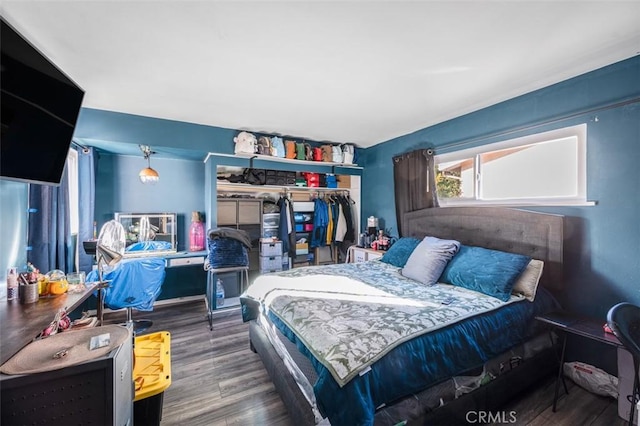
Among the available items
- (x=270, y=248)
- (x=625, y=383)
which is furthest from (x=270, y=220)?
(x=625, y=383)

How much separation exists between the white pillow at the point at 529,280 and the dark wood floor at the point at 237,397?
68cm

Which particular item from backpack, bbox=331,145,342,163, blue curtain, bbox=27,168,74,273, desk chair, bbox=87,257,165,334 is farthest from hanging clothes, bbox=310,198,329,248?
blue curtain, bbox=27,168,74,273

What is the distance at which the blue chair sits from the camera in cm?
121

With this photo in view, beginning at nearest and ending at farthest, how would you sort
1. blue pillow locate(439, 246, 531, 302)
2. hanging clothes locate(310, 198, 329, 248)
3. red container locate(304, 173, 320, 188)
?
blue pillow locate(439, 246, 531, 302)
red container locate(304, 173, 320, 188)
hanging clothes locate(310, 198, 329, 248)

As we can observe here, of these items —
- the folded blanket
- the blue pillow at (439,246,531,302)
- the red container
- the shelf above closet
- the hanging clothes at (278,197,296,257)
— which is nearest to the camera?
the blue pillow at (439,246,531,302)

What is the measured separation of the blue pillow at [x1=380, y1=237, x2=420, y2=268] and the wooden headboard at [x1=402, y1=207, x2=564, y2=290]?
33cm

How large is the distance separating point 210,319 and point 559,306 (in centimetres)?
333

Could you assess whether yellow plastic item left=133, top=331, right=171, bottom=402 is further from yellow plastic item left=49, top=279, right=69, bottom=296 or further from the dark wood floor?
yellow plastic item left=49, top=279, right=69, bottom=296

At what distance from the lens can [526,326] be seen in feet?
5.99

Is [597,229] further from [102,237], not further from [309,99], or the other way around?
[102,237]

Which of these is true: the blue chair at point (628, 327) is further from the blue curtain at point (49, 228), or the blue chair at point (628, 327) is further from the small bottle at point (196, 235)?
the small bottle at point (196, 235)

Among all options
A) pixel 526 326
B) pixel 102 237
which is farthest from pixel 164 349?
pixel 526 326

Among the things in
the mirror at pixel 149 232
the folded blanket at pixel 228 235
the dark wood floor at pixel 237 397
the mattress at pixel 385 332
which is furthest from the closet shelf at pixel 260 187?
the dark wood floor at pixel 237 397

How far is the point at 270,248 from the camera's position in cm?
408
